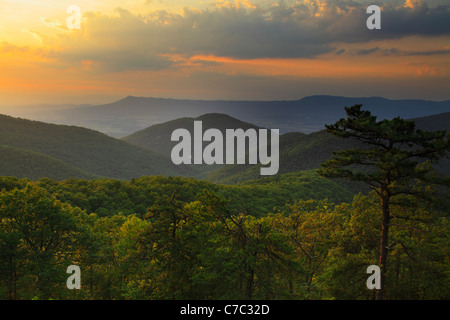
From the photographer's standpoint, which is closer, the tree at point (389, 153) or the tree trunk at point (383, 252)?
the tree at point (389, 153)

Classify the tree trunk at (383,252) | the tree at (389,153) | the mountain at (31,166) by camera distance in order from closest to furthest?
1. the tree at (389,153)
2. the tree trunk at (383,252)
3. the mountain at (31,166)

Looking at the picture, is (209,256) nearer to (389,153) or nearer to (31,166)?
(389,153)

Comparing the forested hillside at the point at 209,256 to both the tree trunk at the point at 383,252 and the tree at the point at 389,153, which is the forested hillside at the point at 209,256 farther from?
the tree at the point at 389,153

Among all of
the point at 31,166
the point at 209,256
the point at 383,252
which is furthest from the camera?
the point at 31,166

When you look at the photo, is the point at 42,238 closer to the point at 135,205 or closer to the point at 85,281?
the point at 85,281

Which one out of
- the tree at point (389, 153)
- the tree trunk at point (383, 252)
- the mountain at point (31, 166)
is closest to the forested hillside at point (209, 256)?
the tree trunk at point (383, 252)

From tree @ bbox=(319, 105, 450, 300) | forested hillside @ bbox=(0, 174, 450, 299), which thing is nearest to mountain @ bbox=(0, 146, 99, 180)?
forested hillside @ bbox=(0, 174, 450, 299)

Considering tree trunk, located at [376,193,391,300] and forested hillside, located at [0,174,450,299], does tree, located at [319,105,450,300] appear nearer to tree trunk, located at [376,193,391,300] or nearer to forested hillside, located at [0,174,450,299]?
tree trunk, located at [376,193,391,300]

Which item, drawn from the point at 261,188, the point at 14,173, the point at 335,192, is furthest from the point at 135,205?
the point at 14,173

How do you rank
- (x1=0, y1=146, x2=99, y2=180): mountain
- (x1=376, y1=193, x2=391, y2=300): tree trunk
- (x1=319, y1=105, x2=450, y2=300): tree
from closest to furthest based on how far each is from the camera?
1. (x1=319, y1=105, x2=450, y2=300): tree
2. (x1=376, y1=193, x2=391, y2=300): tree trunk
3. (x1=0, y1=146, x2=99, y2=180): mountain

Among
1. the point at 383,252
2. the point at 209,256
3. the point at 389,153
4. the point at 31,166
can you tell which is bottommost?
the point at 209,256

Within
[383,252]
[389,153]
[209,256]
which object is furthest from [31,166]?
[389,153]
